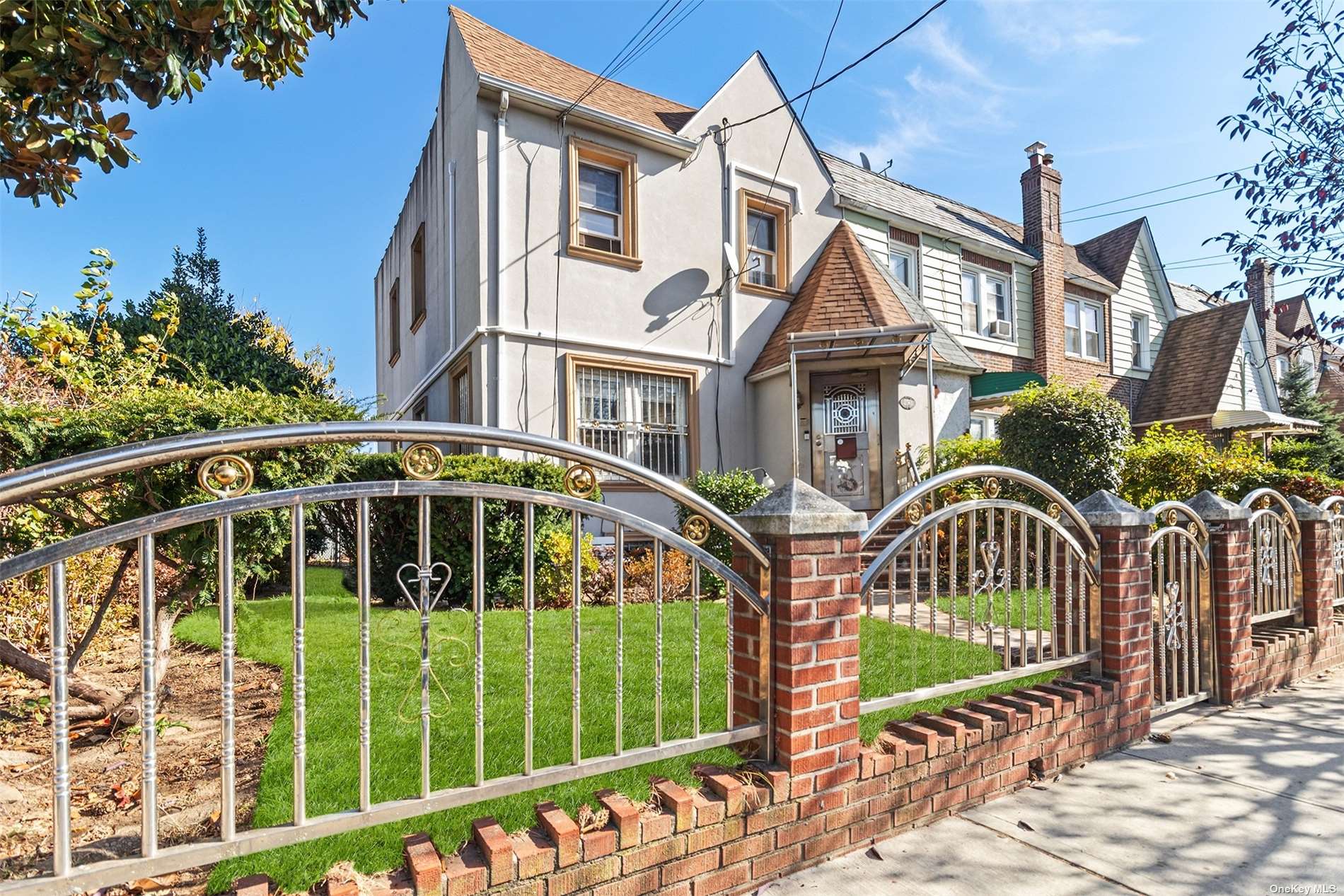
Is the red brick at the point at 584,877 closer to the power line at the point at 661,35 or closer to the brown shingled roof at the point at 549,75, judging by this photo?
the power line at the point at 661,35

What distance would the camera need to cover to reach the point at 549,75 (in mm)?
9953

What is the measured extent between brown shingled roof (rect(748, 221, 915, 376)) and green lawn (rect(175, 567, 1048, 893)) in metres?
6.16

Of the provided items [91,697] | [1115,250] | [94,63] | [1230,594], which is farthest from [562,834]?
[1115,250]

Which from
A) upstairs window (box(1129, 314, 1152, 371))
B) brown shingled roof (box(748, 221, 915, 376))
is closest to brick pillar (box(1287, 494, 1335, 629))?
brown shingled roof (box(748, 221, 915, 376))

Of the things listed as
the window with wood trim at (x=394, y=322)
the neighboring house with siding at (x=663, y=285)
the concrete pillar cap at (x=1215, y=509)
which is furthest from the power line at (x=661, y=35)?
the concrete pillar cap at (x=1215, y=509)

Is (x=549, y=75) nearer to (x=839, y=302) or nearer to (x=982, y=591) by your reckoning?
(x=839, y=302)

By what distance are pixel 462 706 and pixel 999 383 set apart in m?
11.8

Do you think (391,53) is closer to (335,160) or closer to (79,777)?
(335,160)

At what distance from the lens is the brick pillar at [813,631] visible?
243cm

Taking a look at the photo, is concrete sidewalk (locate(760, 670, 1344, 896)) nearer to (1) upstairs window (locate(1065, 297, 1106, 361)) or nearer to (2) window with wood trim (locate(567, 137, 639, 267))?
(2) window with wood trim (locate(567, 137, 639, 267))

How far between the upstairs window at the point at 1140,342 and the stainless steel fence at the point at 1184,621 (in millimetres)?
16036

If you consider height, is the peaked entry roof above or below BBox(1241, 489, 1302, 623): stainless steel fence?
above

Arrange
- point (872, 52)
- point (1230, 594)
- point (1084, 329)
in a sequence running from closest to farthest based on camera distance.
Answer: point (1230, 594) < point (872, 52) < point (1084, 329)

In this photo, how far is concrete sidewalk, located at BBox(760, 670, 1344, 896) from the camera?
2330 millimetres
